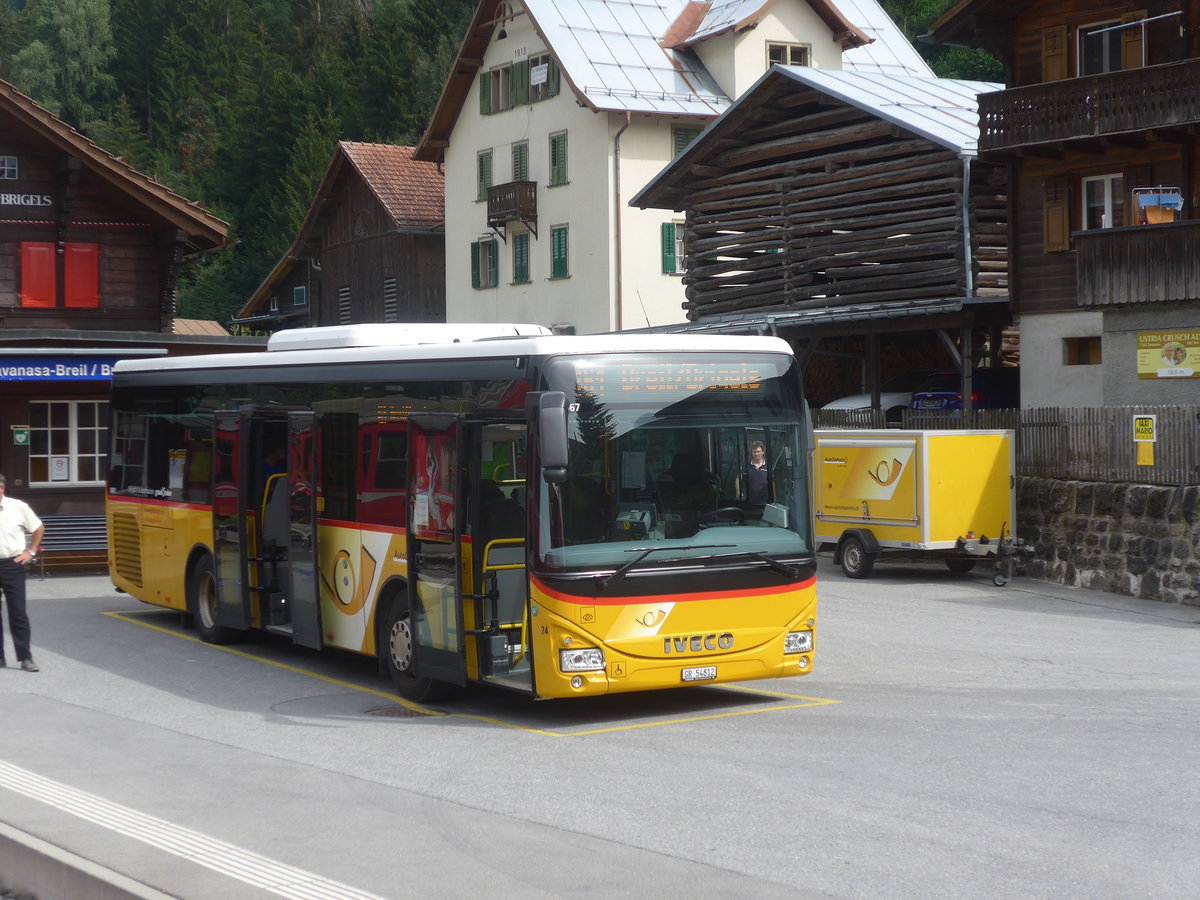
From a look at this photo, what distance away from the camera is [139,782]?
31.7 ft

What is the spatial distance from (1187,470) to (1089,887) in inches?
617

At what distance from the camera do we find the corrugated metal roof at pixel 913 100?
108 feet

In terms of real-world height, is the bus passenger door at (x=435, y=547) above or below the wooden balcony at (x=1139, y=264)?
below

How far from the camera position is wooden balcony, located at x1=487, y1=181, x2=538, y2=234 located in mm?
48469

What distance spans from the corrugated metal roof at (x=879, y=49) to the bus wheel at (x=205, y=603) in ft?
123

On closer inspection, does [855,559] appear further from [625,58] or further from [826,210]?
[625,58]

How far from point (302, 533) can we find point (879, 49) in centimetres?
4108

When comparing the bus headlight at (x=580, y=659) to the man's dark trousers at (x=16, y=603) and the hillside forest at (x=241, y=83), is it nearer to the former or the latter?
the man's dark trousers at (x=16, y=603)

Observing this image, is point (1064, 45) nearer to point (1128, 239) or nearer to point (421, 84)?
point (1128, 239)

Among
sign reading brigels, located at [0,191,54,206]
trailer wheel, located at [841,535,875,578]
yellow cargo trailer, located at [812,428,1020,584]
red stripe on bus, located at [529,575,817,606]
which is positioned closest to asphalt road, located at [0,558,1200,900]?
red stripe on bus, located at [529,575,817,606]

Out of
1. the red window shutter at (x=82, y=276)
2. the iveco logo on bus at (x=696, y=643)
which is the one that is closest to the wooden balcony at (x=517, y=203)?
the red window shutter at (x=82, y=276)

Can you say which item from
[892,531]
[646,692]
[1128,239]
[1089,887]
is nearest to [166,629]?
[646,692]

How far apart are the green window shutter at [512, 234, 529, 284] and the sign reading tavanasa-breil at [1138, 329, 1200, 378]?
2502cm

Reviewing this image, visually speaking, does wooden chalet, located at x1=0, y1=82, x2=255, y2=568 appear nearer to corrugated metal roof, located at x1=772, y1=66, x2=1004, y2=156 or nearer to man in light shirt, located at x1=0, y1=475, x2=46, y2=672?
man in light shirt, located at x1=0, y1=475, x2=46, y2=672
